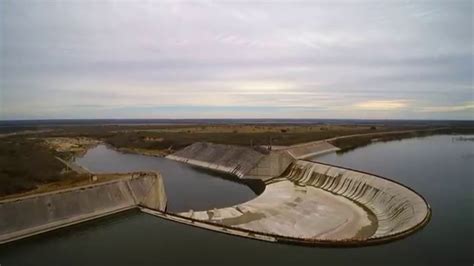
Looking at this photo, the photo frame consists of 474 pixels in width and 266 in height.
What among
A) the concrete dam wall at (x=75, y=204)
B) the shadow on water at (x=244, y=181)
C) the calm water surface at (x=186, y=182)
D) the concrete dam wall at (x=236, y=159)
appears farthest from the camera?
the concrete dam wall at (x=236, y=159)

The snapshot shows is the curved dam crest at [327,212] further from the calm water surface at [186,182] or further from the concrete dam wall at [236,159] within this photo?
the concrete dam wall at [236,159]

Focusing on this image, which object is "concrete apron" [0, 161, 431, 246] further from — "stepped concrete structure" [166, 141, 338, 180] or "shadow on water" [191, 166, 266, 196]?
"stepped concrete structure" [166, 141, 338, 180]

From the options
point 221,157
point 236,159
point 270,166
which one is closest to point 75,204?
point 270,166

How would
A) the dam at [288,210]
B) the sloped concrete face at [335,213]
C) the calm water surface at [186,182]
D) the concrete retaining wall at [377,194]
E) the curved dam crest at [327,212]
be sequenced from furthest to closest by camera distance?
the calm water surface at [186,182]
the concrete retaining wall at [377,194]
the sloped concrete face at [335,213]
the curved dam crest at [327,212]
the dam at [288,210]

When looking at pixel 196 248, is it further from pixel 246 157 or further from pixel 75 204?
pixel 246 157

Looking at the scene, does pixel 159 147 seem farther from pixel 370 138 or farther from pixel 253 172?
pixel 370 138

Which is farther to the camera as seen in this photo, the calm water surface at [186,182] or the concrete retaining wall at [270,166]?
the concrete retaining wall at [270,166]

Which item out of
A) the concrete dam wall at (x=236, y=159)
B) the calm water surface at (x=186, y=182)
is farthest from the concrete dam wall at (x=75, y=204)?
the concrete dam wall at (x=236, y=159)
